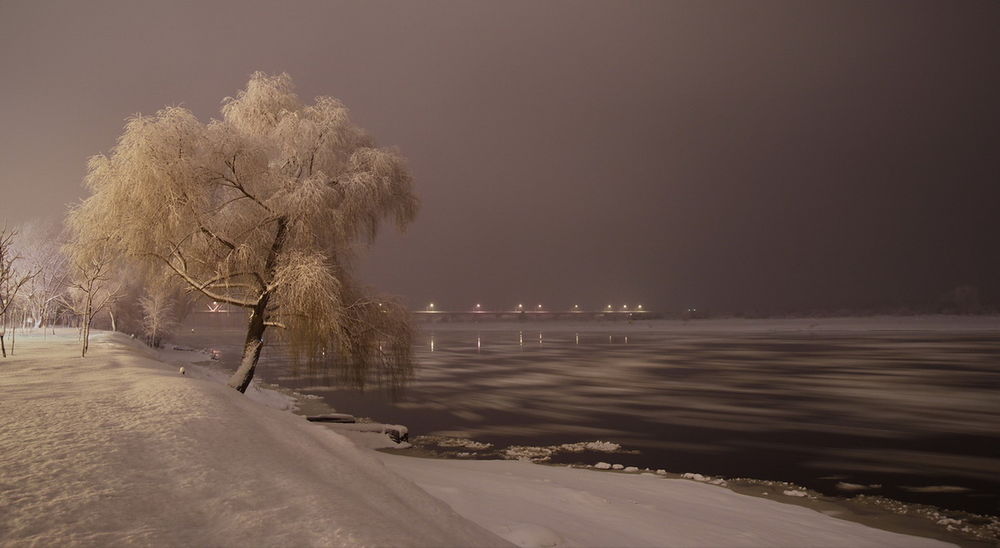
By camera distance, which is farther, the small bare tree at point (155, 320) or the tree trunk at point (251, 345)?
the small bare tree at point (155, 320)

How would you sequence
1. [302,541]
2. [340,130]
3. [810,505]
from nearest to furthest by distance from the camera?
[302,541], [810,505], [340,130]

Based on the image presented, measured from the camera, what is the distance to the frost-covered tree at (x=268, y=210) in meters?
16.0

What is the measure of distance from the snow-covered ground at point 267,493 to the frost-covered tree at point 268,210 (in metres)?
4.70

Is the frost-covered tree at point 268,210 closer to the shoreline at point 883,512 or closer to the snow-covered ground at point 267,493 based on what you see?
the snow-covered ground at point 267,493

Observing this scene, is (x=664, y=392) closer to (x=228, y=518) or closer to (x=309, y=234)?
(x=309, y=234)

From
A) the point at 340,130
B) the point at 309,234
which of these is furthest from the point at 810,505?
the point at 340,130

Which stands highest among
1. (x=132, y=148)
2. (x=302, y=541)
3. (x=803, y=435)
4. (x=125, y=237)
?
(x=132, y=148)

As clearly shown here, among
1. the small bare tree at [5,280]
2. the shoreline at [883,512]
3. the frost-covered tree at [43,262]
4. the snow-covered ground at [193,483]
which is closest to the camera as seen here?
the snow-covered ground at [193,483]

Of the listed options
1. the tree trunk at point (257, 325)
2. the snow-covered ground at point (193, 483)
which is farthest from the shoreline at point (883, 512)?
the tree trunk at point (257, 325)

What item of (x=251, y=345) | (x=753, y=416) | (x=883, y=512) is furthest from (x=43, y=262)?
(x=883, y=512)

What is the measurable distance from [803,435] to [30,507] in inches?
835

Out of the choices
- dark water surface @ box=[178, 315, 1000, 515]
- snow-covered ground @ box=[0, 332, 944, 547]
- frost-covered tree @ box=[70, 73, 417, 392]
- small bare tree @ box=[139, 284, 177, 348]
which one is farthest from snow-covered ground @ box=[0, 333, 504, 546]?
small bare tree @ box=[139, 284, 177, 348]

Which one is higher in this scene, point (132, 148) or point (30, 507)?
point (132, 148)

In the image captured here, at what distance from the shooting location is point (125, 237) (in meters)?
16.0
